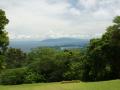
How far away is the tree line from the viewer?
48.6 meters

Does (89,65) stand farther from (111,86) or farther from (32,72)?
(111,86)

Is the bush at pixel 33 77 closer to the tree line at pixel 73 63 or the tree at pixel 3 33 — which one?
the tree line at pixel 73 63

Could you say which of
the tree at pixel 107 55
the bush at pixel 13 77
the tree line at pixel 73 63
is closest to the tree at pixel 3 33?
the tree line at pixel 73 63

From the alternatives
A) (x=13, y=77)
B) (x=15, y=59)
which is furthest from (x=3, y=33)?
(x=15, y=59)

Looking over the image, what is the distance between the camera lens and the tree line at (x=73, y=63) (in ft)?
159

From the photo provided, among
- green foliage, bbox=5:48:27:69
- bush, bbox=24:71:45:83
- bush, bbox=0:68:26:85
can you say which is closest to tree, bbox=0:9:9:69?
bush, bbox=24:71:45:83

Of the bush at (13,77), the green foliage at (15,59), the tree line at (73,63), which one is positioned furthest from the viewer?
the green foliage at (15,59)

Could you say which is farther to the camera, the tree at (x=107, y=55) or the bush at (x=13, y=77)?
the bush at (x=13, y=77)

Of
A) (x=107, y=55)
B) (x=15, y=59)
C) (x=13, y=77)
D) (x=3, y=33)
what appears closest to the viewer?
(x=3, y=33)

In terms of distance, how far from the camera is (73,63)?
66.3 meters

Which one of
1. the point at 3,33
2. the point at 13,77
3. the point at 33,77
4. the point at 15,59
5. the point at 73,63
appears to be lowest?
the point at 13,77

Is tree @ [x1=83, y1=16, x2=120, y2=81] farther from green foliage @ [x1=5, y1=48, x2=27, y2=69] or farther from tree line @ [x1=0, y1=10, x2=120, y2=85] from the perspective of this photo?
green foliage @ [x1=5, y1=48, x2=27, y2=69]

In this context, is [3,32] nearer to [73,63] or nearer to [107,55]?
[107,55]

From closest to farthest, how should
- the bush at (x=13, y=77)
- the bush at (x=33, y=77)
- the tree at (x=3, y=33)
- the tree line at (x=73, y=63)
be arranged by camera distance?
1. the tree at (x=3, y=33)
2. the tree line at (x=73, y=63)
3. the bush at (x=33, y=77)
4. the bush at (x=13, y=77)
